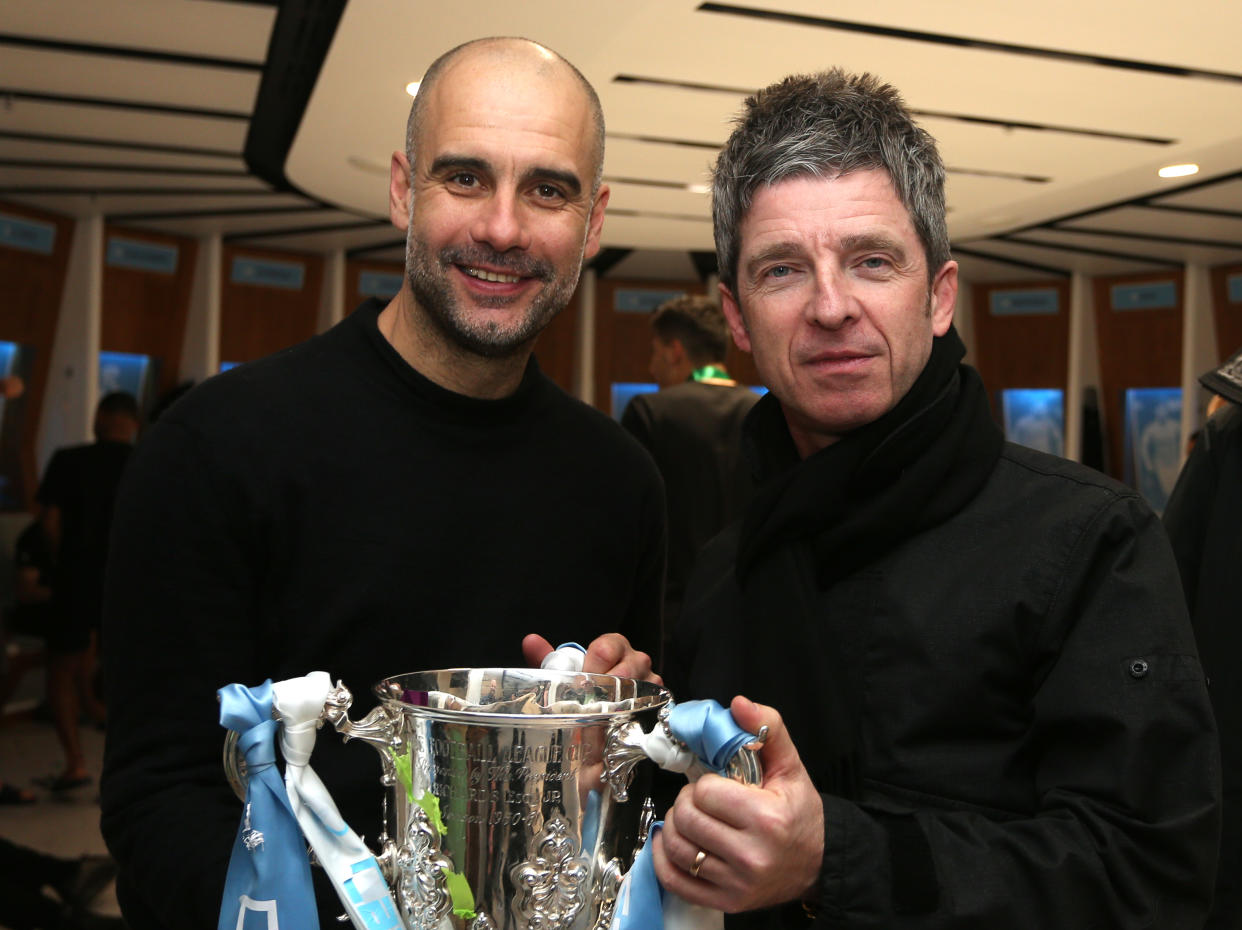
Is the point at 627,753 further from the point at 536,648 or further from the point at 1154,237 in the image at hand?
the point at 1154,237

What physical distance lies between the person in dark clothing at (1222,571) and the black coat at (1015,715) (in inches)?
31.0

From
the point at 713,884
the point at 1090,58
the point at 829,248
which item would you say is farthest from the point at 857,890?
the point at 1090,58

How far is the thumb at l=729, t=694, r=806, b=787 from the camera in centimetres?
87

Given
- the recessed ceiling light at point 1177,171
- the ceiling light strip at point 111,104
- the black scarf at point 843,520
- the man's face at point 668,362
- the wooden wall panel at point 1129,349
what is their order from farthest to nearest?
1. the wooden wall panel at point 1129,349
2. the recessed ceiling light at point 1177,171
3. the ceiling light strip at point 111,104
4. the man's face at point 668,362
5. the black scarf at point 843,520

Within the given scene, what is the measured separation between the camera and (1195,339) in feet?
32.2

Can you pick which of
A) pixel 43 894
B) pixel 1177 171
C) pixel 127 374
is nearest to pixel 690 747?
pixel 43 894

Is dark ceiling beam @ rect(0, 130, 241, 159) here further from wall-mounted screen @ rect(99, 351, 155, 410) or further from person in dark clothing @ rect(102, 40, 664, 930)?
person in dark clothing @ rect(102, 40, 664, 930)

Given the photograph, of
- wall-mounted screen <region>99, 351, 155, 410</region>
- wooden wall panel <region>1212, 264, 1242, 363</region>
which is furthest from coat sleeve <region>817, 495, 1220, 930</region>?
wooden wall panel <region>1212, 264, 1242, 363</region>

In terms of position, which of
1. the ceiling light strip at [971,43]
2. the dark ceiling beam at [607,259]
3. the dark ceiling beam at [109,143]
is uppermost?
the dark ceiling beam at [607,259]

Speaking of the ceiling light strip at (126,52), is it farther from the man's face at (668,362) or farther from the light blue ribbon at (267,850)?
the light blue ribbon at (267,850)

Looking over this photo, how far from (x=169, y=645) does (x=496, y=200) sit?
2.30 ft

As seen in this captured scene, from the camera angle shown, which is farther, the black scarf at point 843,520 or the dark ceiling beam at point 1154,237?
the dark ceiling beam at point 1154,237

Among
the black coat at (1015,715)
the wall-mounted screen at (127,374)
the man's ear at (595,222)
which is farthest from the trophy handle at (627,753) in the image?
the wall-mounted screen at (127,374)

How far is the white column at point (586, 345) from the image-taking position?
1101 cm
